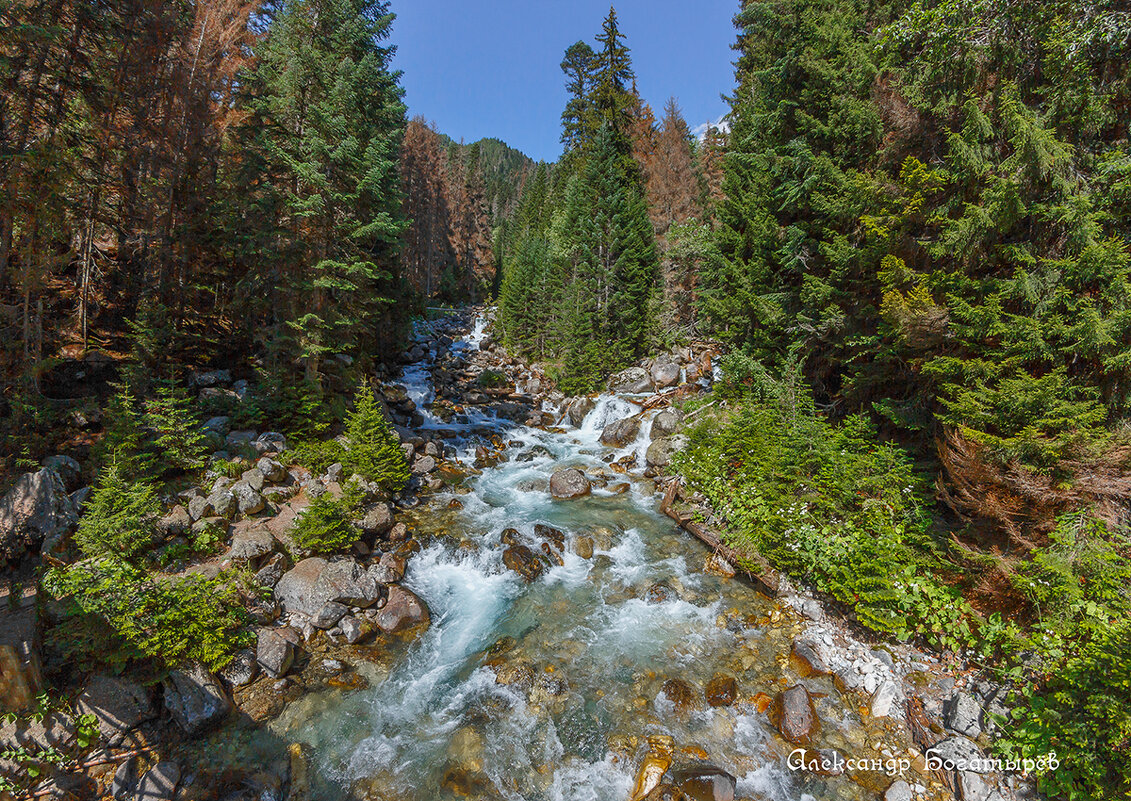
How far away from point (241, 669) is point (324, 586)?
173 cm

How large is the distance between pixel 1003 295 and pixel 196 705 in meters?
13.5

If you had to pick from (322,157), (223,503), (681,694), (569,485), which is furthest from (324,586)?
(322,157)

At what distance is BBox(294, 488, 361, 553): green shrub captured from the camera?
9.02 metres

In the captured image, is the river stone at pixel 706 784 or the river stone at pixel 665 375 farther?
the river stone at pixel 665 375

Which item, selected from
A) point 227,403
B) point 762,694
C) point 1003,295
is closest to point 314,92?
point 227,403

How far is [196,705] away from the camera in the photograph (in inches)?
Result: 239

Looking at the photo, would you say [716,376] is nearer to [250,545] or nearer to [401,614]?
[401,614]

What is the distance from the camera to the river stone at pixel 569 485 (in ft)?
46.9

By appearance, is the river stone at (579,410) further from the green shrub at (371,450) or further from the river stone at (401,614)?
the river stone at (401,614)

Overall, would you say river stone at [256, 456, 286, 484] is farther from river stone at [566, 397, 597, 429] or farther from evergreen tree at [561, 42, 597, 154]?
evergreen tree at [561, 42, 597, 154]

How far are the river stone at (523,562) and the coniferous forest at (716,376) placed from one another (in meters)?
0.08

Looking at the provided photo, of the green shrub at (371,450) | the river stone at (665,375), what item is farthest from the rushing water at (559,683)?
the river stone at (665,375)

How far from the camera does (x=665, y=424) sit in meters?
17.4

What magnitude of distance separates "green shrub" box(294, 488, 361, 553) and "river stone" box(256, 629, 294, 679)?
6.33 feet
